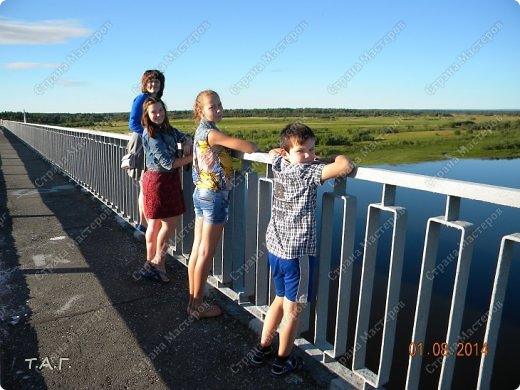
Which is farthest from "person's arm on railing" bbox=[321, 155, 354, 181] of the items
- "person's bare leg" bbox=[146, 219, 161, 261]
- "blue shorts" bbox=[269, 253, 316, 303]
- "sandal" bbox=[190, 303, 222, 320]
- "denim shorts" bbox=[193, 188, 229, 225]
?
"person's bare leg" bbox=[146, 219, 161, 261]

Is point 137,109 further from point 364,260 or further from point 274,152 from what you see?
point 364,260

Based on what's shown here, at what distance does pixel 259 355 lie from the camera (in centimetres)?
283

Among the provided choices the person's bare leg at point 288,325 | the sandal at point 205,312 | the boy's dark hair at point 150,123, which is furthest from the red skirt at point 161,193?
the person's bare leg at point 288,325

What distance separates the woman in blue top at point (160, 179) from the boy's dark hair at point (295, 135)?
136cm

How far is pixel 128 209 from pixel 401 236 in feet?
14.5

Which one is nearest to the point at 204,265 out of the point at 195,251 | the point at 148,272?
the point at 195,251

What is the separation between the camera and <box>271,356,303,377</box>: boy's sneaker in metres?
2.71

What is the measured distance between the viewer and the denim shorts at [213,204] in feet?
10.3

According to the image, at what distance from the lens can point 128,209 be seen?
5.89 meters

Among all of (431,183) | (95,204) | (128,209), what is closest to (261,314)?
(431,183)

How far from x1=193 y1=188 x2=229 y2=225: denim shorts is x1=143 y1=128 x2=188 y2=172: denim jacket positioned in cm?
64

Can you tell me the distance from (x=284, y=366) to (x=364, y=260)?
875mm

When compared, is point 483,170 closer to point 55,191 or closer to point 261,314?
point 55,191

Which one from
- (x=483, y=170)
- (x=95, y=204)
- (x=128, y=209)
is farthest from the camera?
(x=483, y=170)
